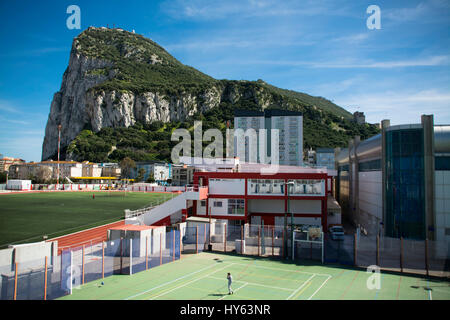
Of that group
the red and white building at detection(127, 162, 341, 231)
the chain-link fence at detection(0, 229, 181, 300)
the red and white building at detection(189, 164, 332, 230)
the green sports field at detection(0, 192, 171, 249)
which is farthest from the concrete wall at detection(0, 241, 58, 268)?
the red and white building at detection(189, 164, 332, 230)

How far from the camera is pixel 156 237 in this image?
21.6m

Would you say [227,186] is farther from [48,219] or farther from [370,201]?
[48,219]

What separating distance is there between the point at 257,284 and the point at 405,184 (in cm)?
1770

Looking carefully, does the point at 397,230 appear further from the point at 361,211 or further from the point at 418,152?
the point at 361,211

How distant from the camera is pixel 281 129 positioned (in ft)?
490

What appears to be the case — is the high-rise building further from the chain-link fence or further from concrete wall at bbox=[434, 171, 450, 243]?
the chain-link fence

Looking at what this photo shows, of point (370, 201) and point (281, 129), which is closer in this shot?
point (370, 201)

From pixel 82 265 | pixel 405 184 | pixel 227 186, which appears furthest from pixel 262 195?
pixel 82 265

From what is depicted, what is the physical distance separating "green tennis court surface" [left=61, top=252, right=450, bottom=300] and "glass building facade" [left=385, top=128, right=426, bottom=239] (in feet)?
29.6

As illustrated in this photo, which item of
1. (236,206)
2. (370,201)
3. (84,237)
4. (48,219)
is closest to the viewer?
(84,237)

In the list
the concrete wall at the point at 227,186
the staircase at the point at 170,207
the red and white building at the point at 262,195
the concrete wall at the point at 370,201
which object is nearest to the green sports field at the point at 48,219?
the staircase at the point at 170,207

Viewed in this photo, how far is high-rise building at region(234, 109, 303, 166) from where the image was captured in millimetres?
145500

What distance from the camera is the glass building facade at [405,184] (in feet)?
87.2

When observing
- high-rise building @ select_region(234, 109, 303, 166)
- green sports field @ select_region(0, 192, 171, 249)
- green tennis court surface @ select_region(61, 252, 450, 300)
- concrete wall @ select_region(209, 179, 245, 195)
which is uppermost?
high-rise building @ select_region(234, 109, 303, 166)
